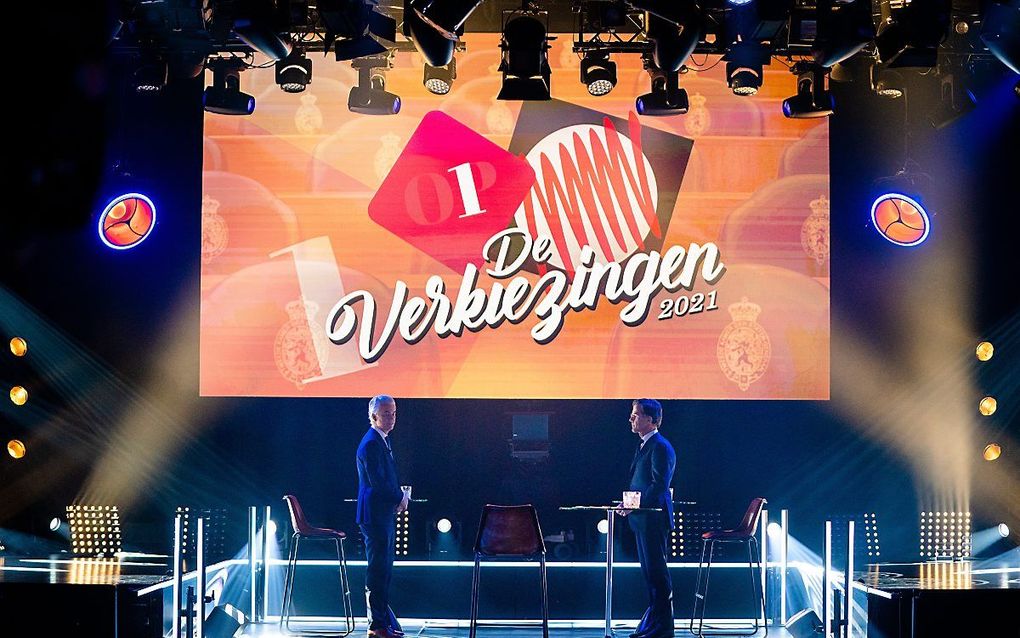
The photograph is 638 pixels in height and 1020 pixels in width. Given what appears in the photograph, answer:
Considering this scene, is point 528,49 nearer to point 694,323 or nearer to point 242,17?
point 242,17

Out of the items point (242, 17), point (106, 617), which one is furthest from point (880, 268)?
point (106, 617)

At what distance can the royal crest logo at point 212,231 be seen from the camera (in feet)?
27.8

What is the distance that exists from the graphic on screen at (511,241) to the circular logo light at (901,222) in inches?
19.2

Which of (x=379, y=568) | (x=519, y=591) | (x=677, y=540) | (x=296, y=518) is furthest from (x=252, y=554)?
(x=677, y=540)

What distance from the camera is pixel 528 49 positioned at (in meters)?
7.21

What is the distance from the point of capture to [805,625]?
7430mm

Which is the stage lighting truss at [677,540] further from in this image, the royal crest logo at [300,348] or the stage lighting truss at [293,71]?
the stage lighting truss at [293,71]

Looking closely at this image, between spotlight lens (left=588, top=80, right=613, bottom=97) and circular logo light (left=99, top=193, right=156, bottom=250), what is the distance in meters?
3.54

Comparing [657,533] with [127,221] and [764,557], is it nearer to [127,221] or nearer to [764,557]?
[764,557]

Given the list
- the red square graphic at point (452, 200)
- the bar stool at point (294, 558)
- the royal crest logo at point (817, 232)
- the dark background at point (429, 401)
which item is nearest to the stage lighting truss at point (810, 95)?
the royal crest logo at point (817, 232)

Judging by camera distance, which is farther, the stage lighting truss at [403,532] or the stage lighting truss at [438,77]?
the stage lighting truss at [403,532]

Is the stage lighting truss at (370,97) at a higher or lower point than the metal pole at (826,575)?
higher

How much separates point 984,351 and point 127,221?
664cm

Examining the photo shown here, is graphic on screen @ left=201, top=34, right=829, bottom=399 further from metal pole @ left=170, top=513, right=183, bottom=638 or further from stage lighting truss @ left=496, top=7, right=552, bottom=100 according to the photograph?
metal pole @ left=170, top=513, right=183, bottom=638
